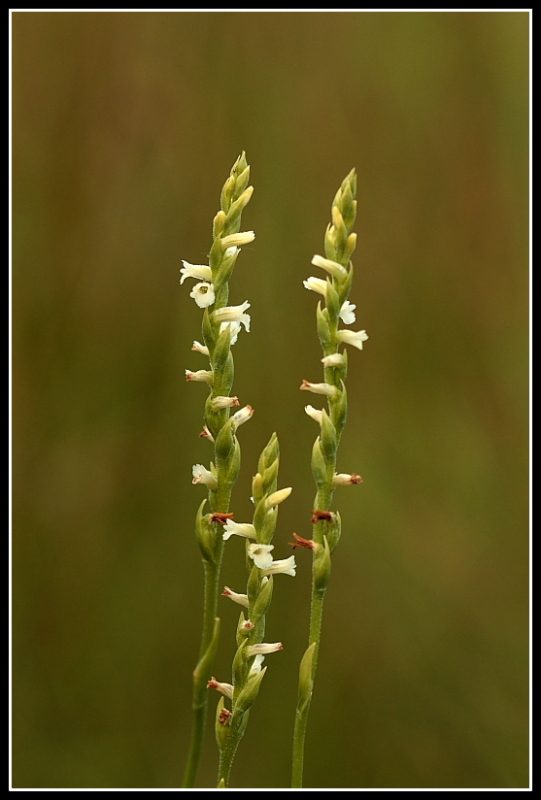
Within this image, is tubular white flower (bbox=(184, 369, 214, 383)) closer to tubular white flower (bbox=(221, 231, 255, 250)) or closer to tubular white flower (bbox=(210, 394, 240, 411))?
tubular white flower (bbox=(210, 394, 240, 411))

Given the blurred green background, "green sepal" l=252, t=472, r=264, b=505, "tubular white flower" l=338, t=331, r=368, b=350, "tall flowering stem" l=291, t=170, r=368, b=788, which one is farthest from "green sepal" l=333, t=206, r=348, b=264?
the blurred green background

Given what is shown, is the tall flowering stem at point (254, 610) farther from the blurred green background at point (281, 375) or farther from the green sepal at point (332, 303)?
the blurred green background at point (281, 375)

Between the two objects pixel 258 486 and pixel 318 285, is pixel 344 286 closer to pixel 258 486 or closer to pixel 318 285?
pixel 318 285

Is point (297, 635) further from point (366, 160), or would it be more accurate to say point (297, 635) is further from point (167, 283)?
point (366, 160)

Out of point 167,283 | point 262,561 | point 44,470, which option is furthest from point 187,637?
point 262,561

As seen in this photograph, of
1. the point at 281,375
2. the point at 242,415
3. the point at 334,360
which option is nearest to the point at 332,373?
the point at 334,360

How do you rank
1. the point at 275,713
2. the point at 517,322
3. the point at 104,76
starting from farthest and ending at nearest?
the point at 517,322, the point at 104,76, the point at 275,713
